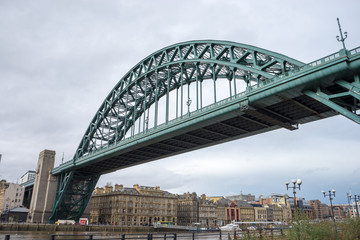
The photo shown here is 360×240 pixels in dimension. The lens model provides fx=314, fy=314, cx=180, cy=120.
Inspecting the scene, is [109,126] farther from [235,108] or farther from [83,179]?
[235,108]

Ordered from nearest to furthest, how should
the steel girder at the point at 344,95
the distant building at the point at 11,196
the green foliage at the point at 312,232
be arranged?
the green foliage at the point at 312,232 → the steel girder at the point at 344,95 → the distant building at the point at 11,196

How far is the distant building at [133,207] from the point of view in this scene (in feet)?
313

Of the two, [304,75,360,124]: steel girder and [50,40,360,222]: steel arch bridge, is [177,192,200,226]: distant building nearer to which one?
[50,40,360,222]: steel arch bridge

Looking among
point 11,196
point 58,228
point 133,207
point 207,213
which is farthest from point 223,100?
point 11,196

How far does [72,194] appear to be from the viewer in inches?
2849

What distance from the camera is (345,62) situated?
2352cm

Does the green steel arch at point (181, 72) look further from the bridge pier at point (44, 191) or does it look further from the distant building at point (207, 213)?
the distant building at point (207, 213)

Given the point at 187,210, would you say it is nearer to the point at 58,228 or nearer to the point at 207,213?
the point at 207,213

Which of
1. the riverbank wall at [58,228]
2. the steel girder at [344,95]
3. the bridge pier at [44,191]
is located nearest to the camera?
the steel girder at [344,95]

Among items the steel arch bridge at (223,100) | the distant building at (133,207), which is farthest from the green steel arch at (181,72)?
the distant building at (133,207)

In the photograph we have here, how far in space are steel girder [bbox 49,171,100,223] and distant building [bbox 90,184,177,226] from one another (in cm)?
1930

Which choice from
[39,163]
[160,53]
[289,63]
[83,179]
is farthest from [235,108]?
[39,163]

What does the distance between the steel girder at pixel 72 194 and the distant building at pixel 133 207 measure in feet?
63.3

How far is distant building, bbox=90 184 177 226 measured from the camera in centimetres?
9531
